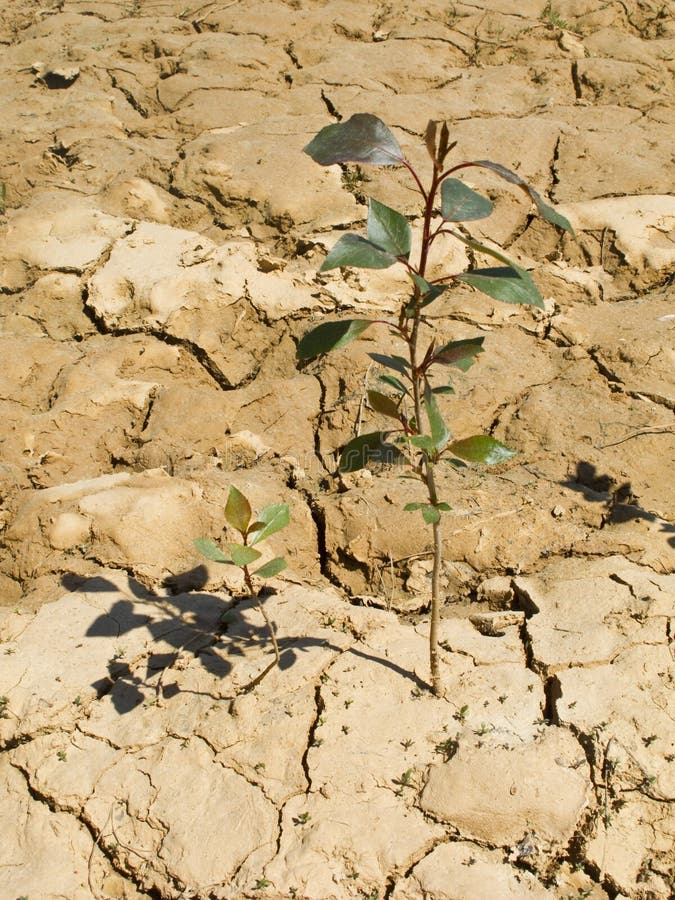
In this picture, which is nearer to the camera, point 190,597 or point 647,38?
point 190,597

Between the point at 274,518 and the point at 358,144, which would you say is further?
the point at 274,518

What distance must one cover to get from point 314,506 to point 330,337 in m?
1.17

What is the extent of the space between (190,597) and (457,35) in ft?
15.2

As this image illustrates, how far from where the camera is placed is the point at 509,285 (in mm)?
1523

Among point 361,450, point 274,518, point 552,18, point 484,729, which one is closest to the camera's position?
point 361,450

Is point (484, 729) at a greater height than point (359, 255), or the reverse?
point (359, 255)

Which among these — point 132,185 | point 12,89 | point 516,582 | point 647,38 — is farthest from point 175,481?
point 647,38

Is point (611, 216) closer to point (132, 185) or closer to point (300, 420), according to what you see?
point (300, 420)

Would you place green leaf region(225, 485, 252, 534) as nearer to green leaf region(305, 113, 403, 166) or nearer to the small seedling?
the small seedling

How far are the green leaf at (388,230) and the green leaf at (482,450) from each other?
0.43m

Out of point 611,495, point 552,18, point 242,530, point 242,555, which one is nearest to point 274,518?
point 242,530

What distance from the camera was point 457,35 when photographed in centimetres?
543

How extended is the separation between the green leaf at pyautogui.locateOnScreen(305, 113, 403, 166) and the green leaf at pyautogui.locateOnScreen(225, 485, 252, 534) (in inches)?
32.9

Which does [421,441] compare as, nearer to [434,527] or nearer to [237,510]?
[434,527]
